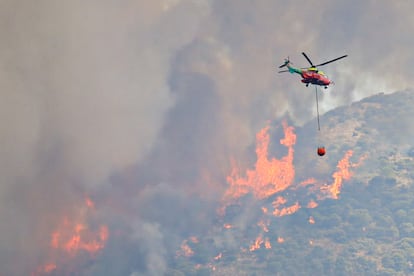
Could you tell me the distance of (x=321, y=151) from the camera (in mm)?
130625

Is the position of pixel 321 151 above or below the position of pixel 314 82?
below

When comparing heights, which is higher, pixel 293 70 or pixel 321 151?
pixel 293 70

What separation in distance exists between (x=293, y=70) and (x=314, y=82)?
436 cm

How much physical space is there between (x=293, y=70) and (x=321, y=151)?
1632 cm

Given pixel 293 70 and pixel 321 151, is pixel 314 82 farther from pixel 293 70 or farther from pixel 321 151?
pixel 321 151

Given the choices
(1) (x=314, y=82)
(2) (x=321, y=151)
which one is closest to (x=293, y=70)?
(1) (x=314, y=82)

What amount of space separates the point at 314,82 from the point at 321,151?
13835 millimetres

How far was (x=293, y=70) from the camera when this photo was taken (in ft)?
449
